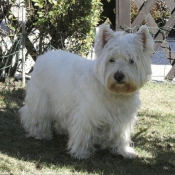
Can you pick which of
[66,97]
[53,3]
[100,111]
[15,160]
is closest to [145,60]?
[100,111]

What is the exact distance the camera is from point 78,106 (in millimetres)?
4629

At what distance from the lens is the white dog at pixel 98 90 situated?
4.26 m

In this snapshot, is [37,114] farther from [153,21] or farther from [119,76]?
[153,21]

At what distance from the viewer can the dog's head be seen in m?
4.18

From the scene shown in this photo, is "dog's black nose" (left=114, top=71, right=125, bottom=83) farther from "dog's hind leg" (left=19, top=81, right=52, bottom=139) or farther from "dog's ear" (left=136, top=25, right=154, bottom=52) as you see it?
"dog's hind leg" (left=19, top=81, right=52, bottom=139)

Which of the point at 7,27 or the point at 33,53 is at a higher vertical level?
the point at 7,27

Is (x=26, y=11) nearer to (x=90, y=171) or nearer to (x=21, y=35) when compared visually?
(x=21, y=35)

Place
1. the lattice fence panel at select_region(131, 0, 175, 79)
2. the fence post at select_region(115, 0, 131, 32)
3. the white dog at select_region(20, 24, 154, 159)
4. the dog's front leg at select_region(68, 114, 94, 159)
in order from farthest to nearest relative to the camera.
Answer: the lattice fence panel at select_region(131, 0, 175, 79)
the fence post at select_region(115, 0, 131, 32)
the dog's front leg at select_region(68, 114, 94, 159)
the white dog at select_region(20, 24, 154, 159)

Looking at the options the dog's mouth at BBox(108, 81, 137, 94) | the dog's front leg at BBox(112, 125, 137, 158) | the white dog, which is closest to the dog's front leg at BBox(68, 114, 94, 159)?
the white dog

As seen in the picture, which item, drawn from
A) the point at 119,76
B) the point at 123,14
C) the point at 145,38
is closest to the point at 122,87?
the point at 119,76

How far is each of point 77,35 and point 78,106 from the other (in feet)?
13.1

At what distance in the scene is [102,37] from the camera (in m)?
4.45

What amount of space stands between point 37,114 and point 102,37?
5.04 feet

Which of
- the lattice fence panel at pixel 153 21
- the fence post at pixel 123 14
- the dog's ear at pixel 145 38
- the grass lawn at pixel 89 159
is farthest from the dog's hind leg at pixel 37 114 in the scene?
the lattice fence panel at pixel 153 21
